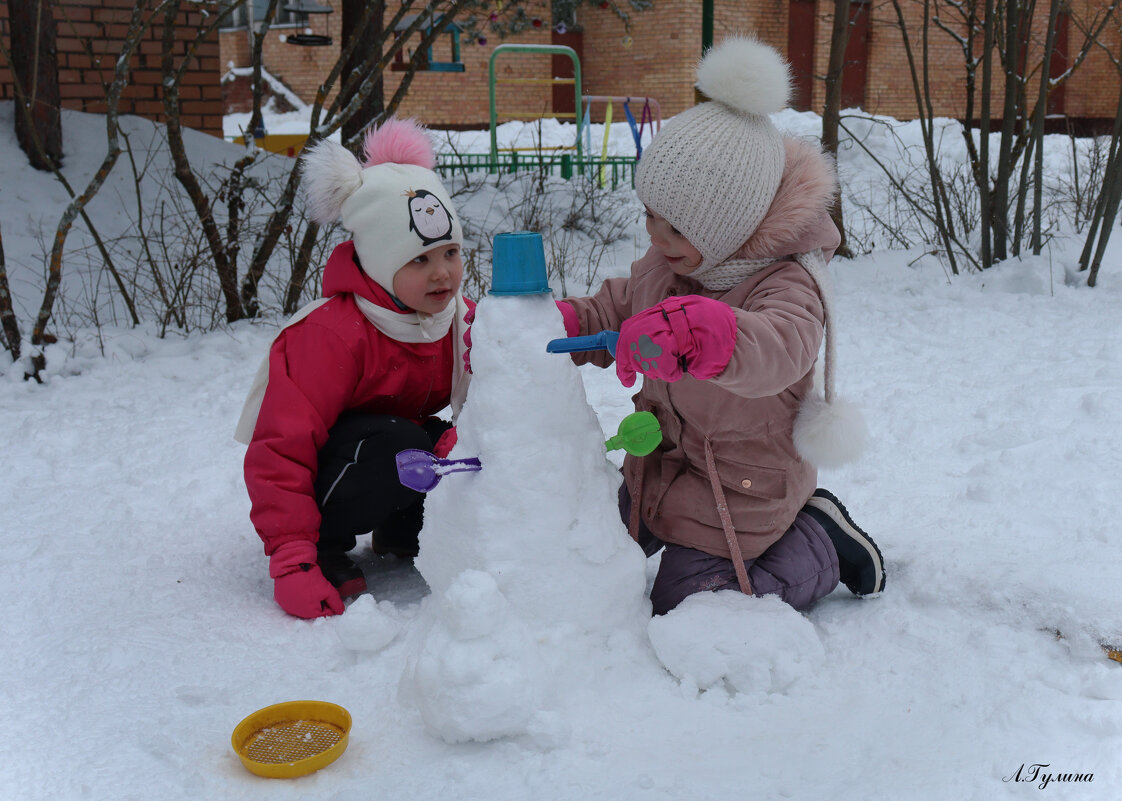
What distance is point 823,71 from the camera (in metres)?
15.4

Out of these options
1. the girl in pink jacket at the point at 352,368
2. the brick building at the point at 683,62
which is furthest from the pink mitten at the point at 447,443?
the brick building at the point at 683,62

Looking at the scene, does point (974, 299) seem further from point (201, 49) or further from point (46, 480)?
point (201, 49)

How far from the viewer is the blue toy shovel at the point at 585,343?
150cm

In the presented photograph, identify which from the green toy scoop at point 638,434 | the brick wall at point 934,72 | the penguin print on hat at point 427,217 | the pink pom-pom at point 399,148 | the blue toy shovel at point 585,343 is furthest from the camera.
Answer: the brick wall at point 934,72

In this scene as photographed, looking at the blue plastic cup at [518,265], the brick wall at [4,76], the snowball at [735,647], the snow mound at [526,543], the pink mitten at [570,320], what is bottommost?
the snowball at [735,647]

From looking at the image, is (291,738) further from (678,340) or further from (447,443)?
(678,340)

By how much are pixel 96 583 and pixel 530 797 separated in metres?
1.23

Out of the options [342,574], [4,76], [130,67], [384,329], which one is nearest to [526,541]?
[342,574]

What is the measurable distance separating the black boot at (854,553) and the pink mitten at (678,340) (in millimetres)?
655

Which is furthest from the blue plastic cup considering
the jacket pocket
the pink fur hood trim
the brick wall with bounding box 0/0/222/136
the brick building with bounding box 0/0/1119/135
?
the brick building with bounding box 0/0/1119/135

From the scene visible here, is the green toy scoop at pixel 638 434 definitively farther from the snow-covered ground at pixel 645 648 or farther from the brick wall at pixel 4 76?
the brick wall at pixel 4 76

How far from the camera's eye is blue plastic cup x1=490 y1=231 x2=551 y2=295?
1606 millimetres

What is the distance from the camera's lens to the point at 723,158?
1.71 m

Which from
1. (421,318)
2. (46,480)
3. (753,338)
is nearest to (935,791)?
(753,338)
